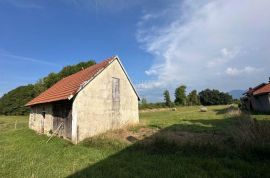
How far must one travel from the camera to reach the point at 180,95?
74.7m

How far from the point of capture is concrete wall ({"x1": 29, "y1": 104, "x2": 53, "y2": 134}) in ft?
61.3

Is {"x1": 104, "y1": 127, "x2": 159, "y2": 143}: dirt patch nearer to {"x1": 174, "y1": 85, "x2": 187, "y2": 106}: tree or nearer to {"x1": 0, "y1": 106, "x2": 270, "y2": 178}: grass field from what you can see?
{"x1": 0, "y1": 106, "x2": 270, "y2": 178}: grass field

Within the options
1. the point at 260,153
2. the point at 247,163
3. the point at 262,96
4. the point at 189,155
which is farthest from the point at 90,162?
the point at 262,96

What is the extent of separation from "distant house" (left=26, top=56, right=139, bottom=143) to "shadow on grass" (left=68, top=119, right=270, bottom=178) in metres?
4.98

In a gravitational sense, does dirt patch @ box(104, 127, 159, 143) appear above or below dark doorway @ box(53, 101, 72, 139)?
below

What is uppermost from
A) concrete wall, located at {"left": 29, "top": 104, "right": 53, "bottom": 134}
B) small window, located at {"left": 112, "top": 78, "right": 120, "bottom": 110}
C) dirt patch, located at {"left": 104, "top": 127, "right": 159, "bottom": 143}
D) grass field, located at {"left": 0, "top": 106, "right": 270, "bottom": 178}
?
small window, located at {"left": 112, "top": 78, "right": 120, "bottom": 110}

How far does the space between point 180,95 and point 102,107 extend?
61220 mm

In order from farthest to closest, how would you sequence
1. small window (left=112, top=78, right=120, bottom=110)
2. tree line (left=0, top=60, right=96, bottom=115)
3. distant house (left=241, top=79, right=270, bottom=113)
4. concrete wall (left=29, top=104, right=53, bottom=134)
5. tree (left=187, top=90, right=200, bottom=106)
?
tree (left=187, top=90, right=200, bottom=106) → tree line (left=0, top=60, right=96, bottom=115) → distant house (left=241, top=79, right=270, bottom=113) → concrete wall (left=29, top=104, right=53, bottom=134) → small window (left=112, top=78, right=120, bottom=110)

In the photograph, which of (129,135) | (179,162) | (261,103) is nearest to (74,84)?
(129,135)

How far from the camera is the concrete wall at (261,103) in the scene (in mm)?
28344

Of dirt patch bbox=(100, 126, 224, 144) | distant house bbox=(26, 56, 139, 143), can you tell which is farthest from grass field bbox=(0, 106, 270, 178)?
distant house bbox=(26, 56, 139, 143)

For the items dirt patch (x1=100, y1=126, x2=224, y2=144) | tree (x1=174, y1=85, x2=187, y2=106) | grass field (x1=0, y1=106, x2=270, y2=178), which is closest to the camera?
grass field (x1=0, y1=106, x2=270, y2=178)

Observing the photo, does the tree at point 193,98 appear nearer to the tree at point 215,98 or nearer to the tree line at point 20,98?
the tree at point 215,98

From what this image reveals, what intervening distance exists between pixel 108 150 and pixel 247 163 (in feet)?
20.7
